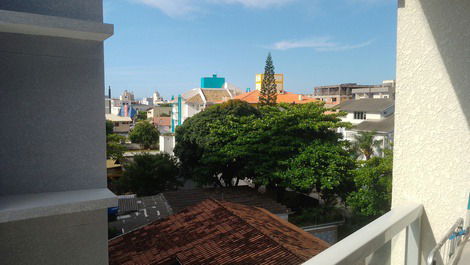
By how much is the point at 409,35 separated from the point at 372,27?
36327mm

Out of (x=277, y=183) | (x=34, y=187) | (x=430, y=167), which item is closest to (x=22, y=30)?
(x=34, y=187)

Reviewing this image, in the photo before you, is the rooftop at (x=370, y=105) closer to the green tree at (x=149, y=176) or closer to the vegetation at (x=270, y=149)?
the vegetation at (x=270, y=149)

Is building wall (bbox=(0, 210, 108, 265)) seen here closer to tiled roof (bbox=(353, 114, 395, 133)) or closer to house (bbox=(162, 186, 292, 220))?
house (bbox=(162, 186, 292, 220))

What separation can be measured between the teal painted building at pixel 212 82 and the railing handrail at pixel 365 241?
98.7ft

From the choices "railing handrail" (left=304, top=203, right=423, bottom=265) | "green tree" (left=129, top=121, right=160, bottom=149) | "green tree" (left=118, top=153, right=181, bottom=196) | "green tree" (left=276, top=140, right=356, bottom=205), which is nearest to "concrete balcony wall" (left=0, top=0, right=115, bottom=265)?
"railing handrail" (left=304, top=203, right=423, bottom=265)

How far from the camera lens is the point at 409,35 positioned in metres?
0.92

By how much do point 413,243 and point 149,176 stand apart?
11.6m

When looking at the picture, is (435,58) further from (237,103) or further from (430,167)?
(237,103)

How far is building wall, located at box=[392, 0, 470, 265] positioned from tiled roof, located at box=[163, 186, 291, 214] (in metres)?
7.41

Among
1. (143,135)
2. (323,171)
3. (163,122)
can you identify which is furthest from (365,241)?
(163,122)

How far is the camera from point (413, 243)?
875 mm

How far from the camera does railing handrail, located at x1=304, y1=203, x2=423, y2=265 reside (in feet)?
1.68

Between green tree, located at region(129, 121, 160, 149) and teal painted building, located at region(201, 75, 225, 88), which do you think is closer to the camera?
green tree, located at region(129, 121, 160, 149)

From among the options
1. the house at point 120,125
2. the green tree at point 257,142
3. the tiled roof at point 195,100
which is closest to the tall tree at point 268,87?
the green tree at point 257,142
